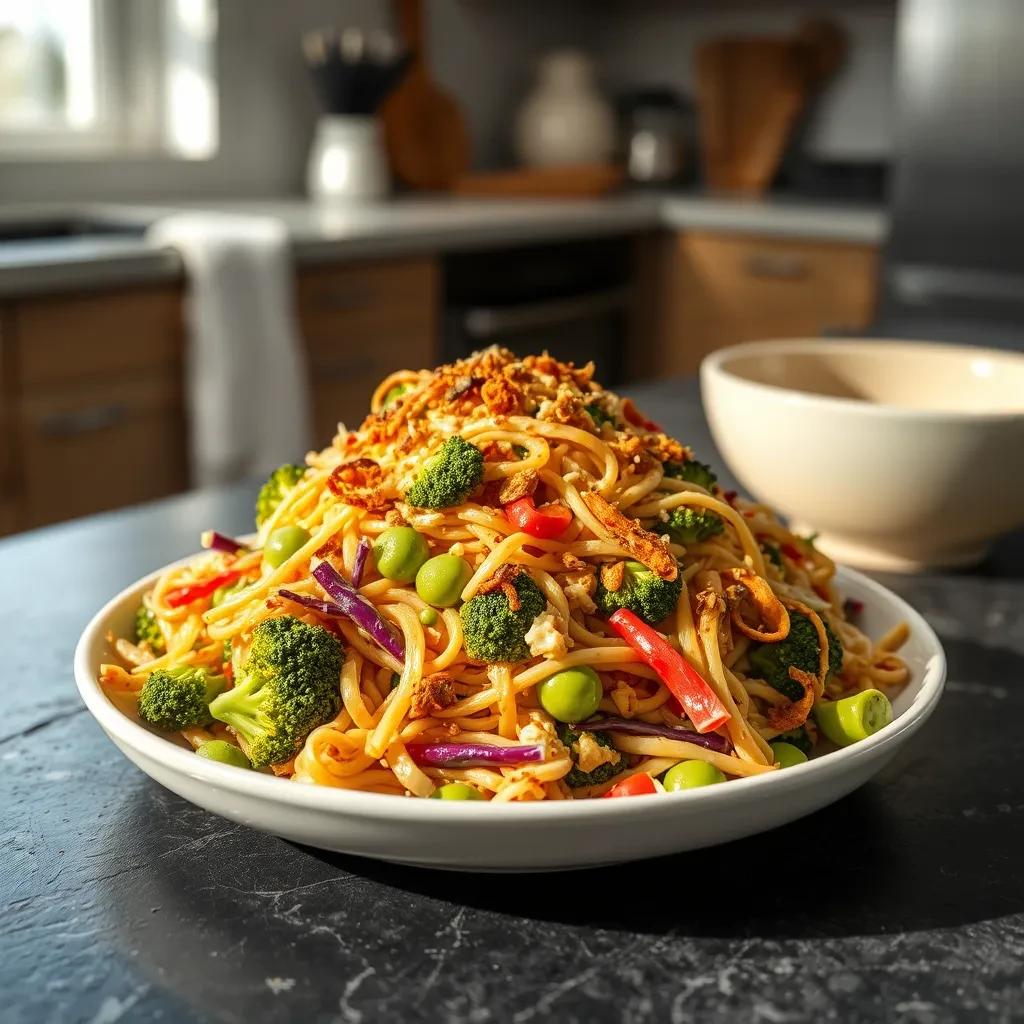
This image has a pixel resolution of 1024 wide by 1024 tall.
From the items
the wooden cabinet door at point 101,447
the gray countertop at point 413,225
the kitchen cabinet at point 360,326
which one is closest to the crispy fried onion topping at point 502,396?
the gray countertop at point 413,225

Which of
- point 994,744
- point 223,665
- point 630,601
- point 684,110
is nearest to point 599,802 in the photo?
point 630,601

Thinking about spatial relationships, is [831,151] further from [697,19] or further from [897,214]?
[897,214]

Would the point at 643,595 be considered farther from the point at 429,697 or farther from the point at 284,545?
the point at 284,545

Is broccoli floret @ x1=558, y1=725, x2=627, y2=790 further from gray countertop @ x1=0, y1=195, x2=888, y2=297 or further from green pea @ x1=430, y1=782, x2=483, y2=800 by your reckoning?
gray countertop @ x1=0, y1=195, x2=888, y2=297

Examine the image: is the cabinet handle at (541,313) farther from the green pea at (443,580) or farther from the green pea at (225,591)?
the green pea at (443,580)

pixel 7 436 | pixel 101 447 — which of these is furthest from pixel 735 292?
pixel 7 436
